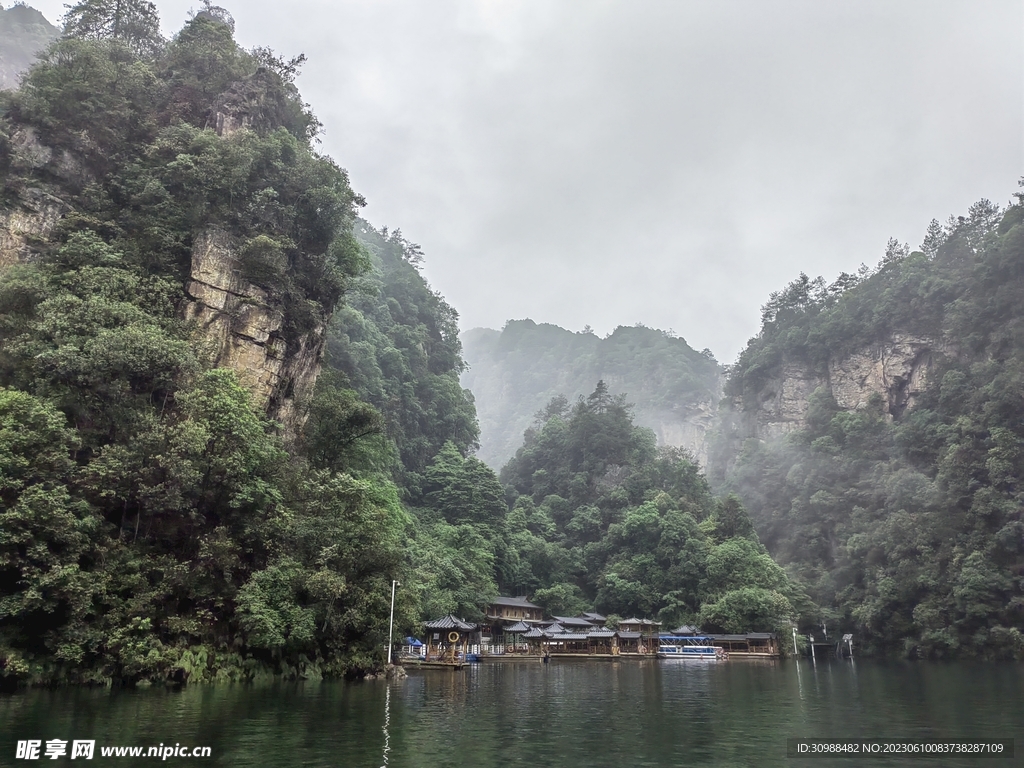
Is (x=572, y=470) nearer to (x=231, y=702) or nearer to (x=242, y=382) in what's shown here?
(x=242, y=382)

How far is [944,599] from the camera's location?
44.2 meters

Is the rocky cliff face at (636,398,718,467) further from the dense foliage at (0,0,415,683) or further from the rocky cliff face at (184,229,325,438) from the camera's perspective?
the rocky cliff face at (184,229,325,438)

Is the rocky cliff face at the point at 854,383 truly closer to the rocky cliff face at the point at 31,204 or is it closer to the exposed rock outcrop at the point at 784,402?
the exposed rock outcrop at the point at 784,402

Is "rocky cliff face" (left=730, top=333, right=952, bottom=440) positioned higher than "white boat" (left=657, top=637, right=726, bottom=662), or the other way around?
"rocky cliff face" (left=730, top=333, right=952, bottom=440)

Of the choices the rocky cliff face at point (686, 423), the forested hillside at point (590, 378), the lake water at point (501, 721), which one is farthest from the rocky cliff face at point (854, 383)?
the lake water at point (501, 721)

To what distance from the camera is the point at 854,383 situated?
232 feet

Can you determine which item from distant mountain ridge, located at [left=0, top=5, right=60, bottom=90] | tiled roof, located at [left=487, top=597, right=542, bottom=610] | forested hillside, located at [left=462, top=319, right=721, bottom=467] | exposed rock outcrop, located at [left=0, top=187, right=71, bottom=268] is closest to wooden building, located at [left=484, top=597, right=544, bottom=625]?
tiled roof, located at [left=487, top=597, right=542, bottom=610]

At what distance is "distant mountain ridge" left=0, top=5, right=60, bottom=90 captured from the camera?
69.1 metres

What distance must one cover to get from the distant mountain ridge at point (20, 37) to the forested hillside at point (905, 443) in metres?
92.2

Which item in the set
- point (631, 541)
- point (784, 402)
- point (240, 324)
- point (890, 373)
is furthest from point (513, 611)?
point (784, 402)

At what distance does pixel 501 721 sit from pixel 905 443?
2211 inches

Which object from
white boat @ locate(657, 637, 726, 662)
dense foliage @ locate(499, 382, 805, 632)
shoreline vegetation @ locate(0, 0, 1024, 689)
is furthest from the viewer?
dense foliage @ locate(499, 382, 805, 632)
